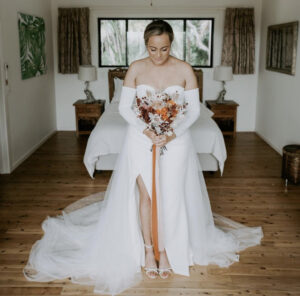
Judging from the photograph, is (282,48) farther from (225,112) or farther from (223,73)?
(225,112)

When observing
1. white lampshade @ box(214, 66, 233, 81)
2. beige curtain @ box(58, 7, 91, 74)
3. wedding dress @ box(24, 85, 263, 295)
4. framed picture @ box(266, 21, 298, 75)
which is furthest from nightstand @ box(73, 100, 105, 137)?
wedding dress @ box(24, 85, 263, 295)

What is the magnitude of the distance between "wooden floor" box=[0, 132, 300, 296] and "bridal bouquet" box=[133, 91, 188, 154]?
1034 millimetres

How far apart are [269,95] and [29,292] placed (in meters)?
5.28

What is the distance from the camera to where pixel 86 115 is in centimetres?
707

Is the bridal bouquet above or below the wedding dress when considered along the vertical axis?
above

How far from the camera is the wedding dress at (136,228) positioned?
2.78 metres

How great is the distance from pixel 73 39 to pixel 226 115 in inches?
118

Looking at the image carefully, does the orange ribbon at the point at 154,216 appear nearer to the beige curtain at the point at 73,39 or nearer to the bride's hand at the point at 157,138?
the bride's hand at the point at 157,138

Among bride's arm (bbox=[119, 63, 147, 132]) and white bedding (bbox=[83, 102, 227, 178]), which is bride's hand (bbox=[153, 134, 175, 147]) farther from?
white bedding (bbox=[83, 102, 227, 178])

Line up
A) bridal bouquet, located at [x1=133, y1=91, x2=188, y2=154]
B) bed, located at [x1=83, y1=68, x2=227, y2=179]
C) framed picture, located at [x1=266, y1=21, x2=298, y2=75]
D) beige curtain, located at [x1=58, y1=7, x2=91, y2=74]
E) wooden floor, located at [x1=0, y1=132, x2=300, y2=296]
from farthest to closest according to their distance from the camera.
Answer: beige curtain, located at [x1=58, y1=7, x2=91, y2=74]
framed picture, located at [x1=266, y1=21, x2=298, y2=75]
bed, located at [x1=83, y1=68, x2=227, y2=179]
wooden floor, located at [x1=0, y1=132, x2=300, y2=296]
bridal bouquet, located at [x1=133, y1=91, x2=188, y2=154]

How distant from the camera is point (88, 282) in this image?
8.97 ft

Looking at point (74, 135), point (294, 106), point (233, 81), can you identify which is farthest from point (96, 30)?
point (294, 106)

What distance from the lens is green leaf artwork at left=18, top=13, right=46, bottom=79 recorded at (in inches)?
222

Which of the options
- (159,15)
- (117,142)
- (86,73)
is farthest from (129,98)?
(159,15)
